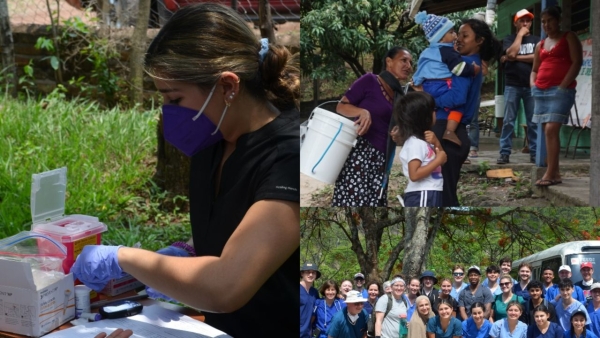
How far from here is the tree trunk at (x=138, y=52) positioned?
667 cm

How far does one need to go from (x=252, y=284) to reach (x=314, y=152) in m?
0.40

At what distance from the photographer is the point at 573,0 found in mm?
1824

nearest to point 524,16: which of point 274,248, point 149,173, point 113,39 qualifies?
point 274,248

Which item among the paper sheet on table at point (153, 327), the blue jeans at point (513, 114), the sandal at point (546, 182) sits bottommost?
the paper sheet on table at point (153, 327)

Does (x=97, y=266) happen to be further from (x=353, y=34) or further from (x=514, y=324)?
(x=514, y=324)

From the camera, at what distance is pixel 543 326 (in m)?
1.94

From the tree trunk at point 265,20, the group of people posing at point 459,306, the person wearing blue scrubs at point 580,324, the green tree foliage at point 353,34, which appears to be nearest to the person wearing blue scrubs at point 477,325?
the group of people posing at point 459,306

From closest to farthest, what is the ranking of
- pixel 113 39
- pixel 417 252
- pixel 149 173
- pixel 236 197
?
pixel 417 252 → pixel 236 197 → pixel 149 173 → pixel 113 39

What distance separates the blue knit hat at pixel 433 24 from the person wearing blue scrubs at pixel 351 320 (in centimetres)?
70

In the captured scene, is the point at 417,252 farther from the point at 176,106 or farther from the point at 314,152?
the point at 176,106

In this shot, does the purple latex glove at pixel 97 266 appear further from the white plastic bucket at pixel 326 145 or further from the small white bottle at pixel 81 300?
the white plastic bucket at pixel 326 145

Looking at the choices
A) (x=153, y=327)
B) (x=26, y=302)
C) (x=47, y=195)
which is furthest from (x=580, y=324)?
(x=47, y=195)

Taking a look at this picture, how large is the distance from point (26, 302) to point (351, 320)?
94 cm

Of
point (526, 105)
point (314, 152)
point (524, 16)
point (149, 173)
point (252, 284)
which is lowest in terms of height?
point (149, 173)
